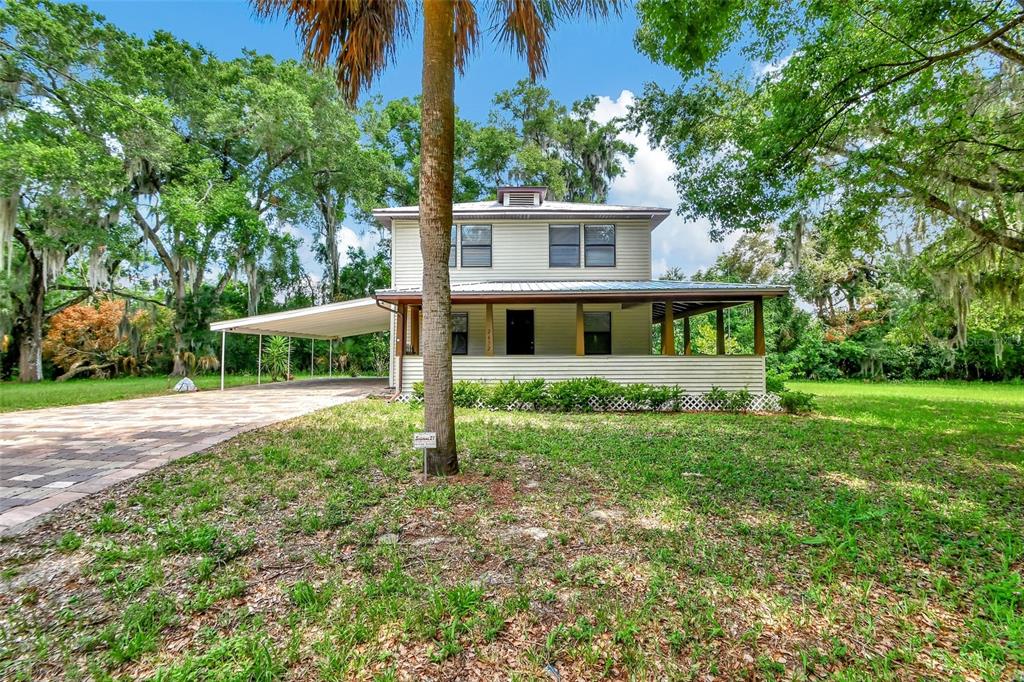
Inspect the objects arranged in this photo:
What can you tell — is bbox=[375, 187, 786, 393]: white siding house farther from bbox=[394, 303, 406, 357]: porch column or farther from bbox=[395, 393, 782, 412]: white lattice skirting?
bbox=[395, 393, 782, 412]: white lattice skirting

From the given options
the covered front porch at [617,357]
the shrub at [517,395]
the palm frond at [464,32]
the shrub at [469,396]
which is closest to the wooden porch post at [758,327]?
the covered front porch at [617,357]

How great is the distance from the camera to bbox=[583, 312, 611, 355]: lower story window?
13.8 meters

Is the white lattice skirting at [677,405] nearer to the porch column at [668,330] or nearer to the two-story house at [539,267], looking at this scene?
the porch column at [668,330]

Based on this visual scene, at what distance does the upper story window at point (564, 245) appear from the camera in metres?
14.0

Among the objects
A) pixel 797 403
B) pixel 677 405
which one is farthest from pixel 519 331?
pixel 797 403

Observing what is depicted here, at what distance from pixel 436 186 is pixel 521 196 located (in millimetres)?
10478

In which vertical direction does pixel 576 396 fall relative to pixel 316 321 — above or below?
below

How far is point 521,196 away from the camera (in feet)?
47.2

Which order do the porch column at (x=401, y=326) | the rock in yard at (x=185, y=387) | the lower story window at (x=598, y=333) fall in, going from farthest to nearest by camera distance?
the lower story window at (x=598, y=333), the rock in yard at (x=185, y=387), the porch column at (x=401, y=326)

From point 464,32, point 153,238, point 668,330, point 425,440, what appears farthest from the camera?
point 153,238

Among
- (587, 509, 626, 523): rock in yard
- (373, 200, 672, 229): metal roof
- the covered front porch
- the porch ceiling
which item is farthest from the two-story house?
(587, 509, 626, 523): rock in yard

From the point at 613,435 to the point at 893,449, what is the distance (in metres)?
3.84

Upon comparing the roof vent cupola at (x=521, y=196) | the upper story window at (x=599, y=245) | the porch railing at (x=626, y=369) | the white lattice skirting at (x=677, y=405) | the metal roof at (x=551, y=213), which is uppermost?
the roof vent cupola at (x=521, y=196)

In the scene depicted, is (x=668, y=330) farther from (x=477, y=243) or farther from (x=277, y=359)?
(x=277, y=359)
